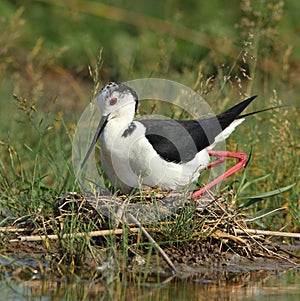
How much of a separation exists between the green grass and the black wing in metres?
Answer: 0.28

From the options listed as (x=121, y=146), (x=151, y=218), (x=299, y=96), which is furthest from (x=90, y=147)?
(x=299, y=96)

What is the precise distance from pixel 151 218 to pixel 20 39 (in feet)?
19.8

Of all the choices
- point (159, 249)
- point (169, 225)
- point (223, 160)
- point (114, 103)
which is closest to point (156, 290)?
point (159, 249)

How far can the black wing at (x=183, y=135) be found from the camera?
5895 mm

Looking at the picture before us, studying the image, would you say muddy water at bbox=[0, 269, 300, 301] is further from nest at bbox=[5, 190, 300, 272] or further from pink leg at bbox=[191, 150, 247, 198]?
pink leg at bbox=[191, 150, 247, 198]

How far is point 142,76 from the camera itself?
7.79 meters

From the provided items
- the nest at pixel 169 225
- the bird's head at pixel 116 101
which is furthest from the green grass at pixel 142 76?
the bird's head at pixel 116 101

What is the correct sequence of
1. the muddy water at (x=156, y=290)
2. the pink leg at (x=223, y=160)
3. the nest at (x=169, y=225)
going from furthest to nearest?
the pink leg at (x=223, y=160), the nest at (x=169, y=225), the muddy water at (x=156, y=290)

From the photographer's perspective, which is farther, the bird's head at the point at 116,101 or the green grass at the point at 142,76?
the green grass at the point at 142,76

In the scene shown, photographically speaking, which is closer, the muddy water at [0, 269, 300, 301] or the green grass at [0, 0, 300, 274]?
the muddy water at [0, 269, 300, 301]

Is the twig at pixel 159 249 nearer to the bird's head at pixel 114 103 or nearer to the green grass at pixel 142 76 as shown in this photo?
the green grass at pixel 142 76

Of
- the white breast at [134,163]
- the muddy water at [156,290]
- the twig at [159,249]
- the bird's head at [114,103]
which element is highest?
the bird's head at [114,103]

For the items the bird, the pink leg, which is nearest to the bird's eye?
the bird

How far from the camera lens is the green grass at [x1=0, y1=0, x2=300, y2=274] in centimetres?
605
